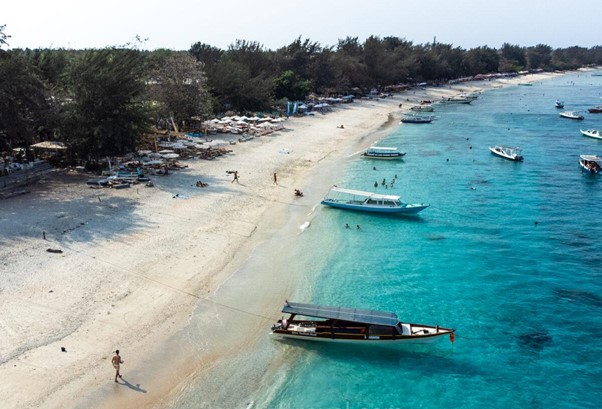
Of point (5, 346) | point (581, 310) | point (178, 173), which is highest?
point (178, 173)

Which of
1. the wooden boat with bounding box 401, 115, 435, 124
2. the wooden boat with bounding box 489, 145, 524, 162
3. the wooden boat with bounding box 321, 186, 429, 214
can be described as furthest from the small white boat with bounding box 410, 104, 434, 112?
the wooden boat with bounding box 321, 186, 429, 214

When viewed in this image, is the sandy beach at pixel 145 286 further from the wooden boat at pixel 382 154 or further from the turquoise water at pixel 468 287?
the wooden boat at pixel 382 154

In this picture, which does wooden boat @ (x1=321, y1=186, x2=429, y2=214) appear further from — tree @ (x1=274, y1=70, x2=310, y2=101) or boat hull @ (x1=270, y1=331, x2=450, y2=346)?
tree @ (x1=274, y1=70, x2=310, y2=101)

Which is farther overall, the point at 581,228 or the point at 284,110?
the point at 284,110

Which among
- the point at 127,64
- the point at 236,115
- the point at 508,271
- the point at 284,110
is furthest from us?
the point at 284,110

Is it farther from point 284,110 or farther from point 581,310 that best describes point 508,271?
point 284,110

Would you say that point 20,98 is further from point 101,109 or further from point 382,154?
point 382,154

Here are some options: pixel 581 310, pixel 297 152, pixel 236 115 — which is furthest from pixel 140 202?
pixel 236 115

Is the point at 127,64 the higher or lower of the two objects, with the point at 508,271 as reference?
higher
